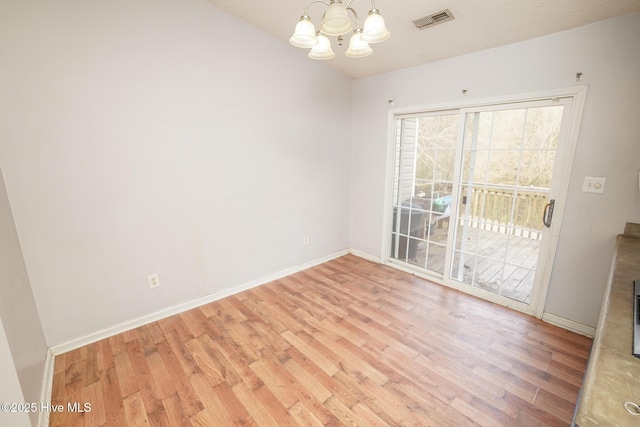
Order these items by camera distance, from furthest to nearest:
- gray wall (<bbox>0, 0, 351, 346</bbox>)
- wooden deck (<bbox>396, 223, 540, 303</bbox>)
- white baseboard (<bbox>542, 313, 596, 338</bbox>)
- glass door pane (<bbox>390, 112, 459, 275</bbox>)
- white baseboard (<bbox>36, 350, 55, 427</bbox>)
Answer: glass door pane (<bbox>390, 112, 459, 275</bbox>)
wooden deck (<bbox>396, 223, 540, 303</bbox>)
white baseboard (<bbox>542, 313, 596, 338</bbox>)
gray wall (<bbox>0, 0, 351, 346</bbox>)
white baseboard (<bbox>36, 350, 55, 427</bbox>)

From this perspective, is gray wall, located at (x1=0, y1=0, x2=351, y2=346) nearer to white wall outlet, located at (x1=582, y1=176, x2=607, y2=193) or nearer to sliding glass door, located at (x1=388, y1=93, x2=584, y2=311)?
sliding glass door, located at (x1=388, y1=93, x2=584, y2=311)

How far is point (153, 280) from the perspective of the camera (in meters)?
2.37

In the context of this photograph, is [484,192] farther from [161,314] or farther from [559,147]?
[161,314]

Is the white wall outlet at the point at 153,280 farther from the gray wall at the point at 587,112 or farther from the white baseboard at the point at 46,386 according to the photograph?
the gray wall at the point at 587,112

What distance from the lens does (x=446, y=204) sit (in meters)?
3.02

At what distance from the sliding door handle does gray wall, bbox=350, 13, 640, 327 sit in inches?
3.7

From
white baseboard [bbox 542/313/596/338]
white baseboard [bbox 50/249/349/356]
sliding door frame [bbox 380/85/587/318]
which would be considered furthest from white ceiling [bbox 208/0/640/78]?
white baseboard [bbox 50/249/349/356]

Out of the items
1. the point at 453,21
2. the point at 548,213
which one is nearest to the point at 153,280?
the point at 453,21

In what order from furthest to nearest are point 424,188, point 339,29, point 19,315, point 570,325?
point 424,188 < point 570,325 < point 19,315 < point 339,29

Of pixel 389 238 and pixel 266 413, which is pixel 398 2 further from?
pixel 266 413

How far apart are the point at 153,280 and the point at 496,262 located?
339 cm

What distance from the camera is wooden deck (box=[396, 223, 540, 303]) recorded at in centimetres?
256

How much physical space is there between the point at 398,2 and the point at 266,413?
117 inches

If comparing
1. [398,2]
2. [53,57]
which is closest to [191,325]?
[53,57]
